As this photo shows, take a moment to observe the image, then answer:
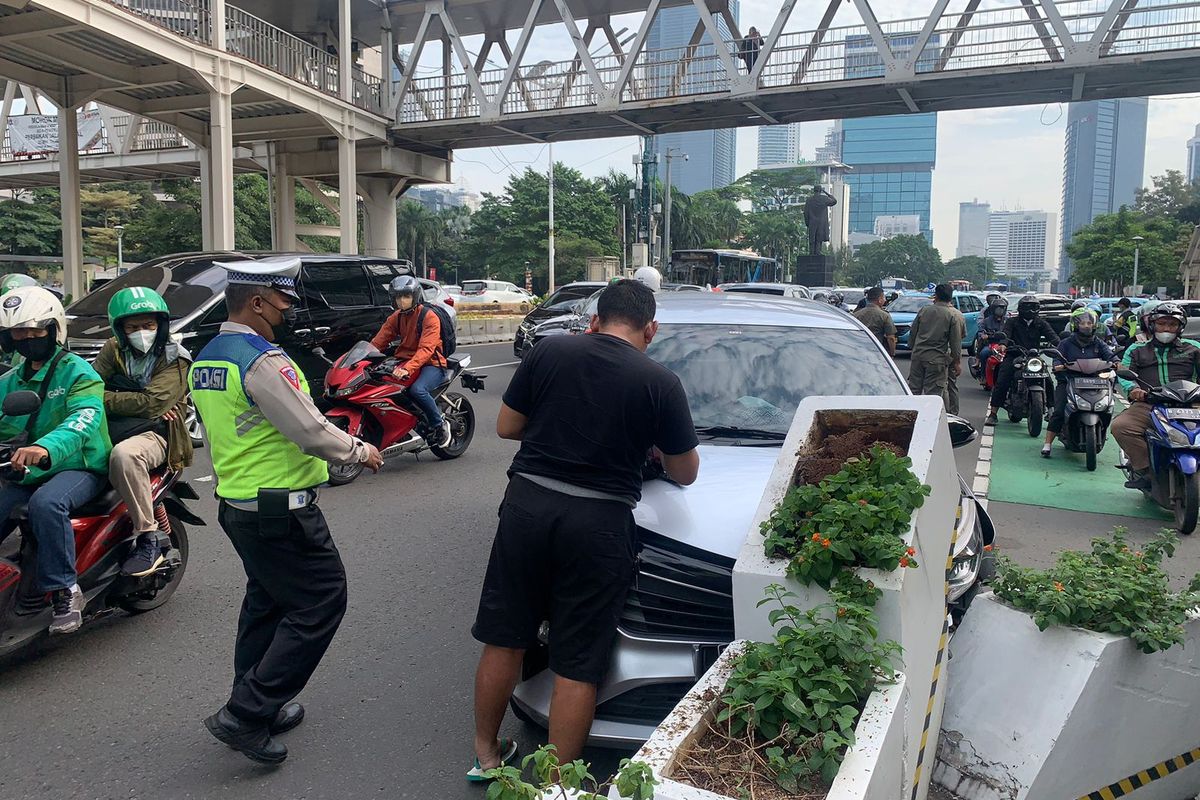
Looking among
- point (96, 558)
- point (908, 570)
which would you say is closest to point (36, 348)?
point (96, 558)

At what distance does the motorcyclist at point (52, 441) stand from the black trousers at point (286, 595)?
1.12 m

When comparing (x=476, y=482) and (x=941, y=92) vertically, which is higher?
(x=941, y=92)

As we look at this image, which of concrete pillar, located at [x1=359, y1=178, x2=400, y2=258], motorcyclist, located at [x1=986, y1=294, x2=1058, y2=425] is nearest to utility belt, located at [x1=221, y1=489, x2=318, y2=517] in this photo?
motorcyclist, located at [x1=986, y1=294, x2=1058, y2=425]

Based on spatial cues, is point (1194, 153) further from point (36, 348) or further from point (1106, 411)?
point (36, 348)

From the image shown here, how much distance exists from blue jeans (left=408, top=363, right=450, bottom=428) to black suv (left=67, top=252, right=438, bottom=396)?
1.85 m

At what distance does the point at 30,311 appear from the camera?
4.11m

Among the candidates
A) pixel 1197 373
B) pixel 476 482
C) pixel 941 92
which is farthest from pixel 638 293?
pixel 941 92

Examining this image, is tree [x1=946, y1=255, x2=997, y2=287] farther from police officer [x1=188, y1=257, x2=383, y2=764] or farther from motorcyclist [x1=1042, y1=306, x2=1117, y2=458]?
police officer [x1=188, y1=257, x2=383, y2=764]

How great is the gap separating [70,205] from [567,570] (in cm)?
2159

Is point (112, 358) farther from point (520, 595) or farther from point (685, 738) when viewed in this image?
point (685, 738)

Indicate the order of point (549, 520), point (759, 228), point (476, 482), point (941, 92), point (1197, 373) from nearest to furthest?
point (549, 520) → point (1197, 373) → point (476, 482) → point (941, 92) → point (759, 228)

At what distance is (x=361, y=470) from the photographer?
27.7 feet

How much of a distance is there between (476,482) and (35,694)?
461cm

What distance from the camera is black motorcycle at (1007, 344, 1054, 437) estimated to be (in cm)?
1175
